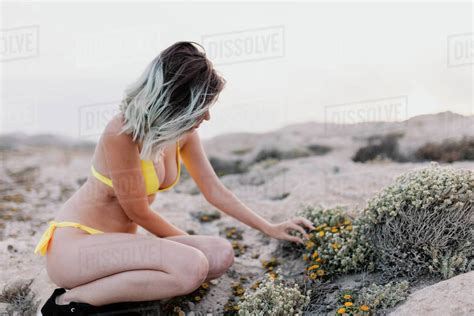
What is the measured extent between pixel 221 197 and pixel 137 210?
0.71 metres

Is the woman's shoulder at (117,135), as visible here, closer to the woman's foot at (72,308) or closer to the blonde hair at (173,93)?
the blonde hair at (173,93)

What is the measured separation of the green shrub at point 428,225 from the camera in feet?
11.6

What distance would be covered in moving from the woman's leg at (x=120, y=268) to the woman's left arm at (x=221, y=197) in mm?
708

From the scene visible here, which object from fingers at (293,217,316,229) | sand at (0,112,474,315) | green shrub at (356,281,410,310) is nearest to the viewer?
green shrub at (356,281,410,310)

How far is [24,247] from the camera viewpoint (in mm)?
4973

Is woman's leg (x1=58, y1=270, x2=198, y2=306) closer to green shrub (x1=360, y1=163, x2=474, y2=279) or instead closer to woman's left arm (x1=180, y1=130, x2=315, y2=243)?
woman's left arm (x1=180, y1=130, x2=315, y2=243)

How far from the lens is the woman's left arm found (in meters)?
4.15

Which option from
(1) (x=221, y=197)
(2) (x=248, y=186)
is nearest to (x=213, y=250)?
(1) (x=221, y=197)

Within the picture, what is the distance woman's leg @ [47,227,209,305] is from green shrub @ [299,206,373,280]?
38.6 inches

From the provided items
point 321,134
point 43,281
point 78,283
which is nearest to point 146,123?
point 78,283

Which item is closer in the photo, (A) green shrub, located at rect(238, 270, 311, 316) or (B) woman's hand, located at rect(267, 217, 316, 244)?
(A) green shrub, located at rect(238, 270, 311, 316)

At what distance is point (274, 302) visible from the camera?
360cm

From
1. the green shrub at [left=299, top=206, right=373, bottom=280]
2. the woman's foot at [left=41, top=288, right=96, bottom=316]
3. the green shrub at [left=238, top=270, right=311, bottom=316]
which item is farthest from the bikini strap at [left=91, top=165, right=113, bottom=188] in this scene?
the green shrub at [left=299, top=206, right=373, bottom=280]

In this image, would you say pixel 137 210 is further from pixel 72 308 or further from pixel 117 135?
pixel 72 308
